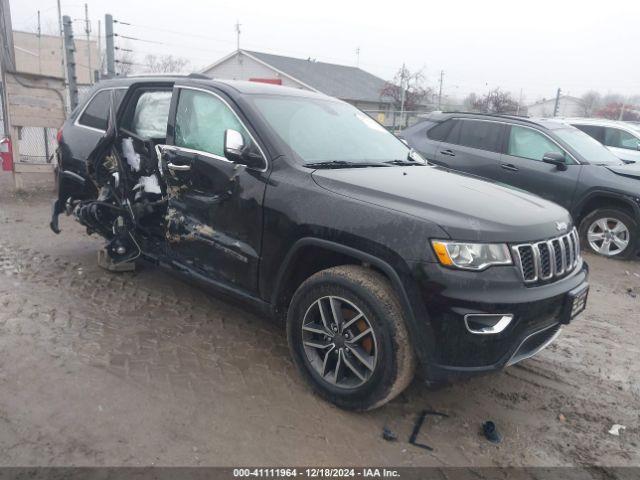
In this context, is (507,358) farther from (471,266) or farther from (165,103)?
(165,103)

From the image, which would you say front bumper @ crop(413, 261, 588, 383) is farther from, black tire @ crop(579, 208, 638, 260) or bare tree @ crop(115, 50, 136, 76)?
bare tree @ crop(115, 50, 136, 76)

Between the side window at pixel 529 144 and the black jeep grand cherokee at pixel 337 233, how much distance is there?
3.91 m

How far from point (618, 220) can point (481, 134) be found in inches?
90.4

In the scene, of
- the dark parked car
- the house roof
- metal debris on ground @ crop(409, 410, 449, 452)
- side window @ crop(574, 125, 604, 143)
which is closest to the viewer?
metal debris on ground @ crop(409, 410, 449, 452)

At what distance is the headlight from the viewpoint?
8.47ft

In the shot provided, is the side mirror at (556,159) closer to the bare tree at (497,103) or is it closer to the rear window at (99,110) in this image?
the rear window at (99,110)

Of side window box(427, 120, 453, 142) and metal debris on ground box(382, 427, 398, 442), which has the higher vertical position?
side window box(427, 120, 453, 142)

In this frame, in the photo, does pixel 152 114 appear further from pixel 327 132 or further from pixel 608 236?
pixel 608 236

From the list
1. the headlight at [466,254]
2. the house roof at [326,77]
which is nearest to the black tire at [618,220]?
the headlight at [466,254]

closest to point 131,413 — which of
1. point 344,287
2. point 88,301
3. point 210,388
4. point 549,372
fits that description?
point 210,388

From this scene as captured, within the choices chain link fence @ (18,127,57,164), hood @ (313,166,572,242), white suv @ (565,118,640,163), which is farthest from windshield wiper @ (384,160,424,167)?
white suv @ (565,118,640,163)

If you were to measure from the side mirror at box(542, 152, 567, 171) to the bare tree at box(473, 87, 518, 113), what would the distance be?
71.9 feet

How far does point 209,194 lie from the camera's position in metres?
3.58

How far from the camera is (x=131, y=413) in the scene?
2891 mm
